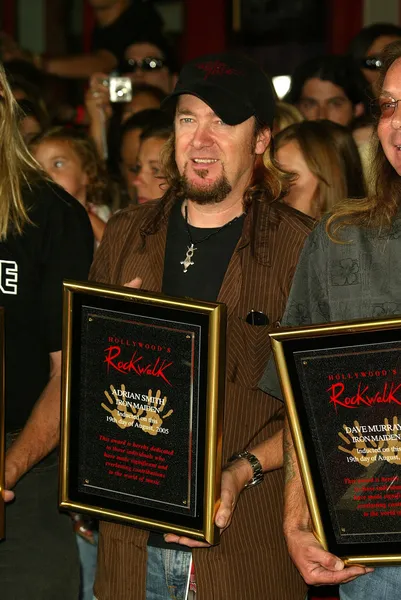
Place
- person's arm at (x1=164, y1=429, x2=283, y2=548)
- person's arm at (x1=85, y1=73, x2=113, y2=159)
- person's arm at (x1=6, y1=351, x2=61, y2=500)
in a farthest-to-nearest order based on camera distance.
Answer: person's arm at (x1=85, y1=73, x2=113, y2=159)
person's arm at (x1=6, y1=351, x2=61, y2=500)
person's arm at (x1=164, y1=429, x2=283, y2=548)

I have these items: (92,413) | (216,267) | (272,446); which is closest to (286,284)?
(216,267)

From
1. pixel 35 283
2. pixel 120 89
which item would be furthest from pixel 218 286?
pixel 120 89

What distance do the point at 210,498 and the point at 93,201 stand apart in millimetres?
2520

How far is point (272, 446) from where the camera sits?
2.49m

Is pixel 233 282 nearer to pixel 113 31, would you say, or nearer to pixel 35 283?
pixel 35 283

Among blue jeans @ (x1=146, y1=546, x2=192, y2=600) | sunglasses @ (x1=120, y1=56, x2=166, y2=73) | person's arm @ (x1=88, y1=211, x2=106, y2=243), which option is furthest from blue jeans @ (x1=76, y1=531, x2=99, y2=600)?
sunglasses @ (x1=120, y1=56, x2=166, y2=73)

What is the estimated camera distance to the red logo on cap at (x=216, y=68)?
8.84ft

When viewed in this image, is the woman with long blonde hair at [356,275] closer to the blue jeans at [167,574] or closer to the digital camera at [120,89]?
the blue jeans at [167,574]

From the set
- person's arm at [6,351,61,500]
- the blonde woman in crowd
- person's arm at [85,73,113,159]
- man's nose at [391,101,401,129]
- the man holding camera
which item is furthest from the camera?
the man holding camera

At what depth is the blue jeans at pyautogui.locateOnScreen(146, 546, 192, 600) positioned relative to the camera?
99.1 inches

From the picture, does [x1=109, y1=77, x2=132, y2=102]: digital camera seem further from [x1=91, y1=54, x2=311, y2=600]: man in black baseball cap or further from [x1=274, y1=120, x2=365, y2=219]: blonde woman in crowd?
[x1=91, y1=54, x2=311, y2=600]: man in black baseball cap

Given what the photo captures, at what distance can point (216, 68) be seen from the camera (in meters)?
2.71

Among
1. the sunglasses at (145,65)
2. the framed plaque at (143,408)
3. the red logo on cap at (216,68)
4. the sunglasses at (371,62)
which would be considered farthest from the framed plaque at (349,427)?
the sunglasses at (145,65)

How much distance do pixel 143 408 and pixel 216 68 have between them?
35.6 inches
